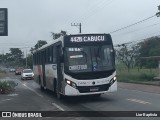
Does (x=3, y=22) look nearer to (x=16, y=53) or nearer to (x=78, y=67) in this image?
(x=78, y=67)

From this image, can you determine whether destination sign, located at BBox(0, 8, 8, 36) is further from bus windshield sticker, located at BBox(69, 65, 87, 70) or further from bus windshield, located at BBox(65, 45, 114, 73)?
bus windshield sticker, located at BBox(69, 65, 87, 70)

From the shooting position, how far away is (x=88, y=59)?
790 inches

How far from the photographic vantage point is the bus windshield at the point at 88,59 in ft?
65.7

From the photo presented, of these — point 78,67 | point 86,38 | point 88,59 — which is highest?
point 86,38

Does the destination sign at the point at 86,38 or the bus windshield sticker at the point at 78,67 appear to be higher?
the destination sign at the point at 86,38

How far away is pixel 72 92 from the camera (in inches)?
779

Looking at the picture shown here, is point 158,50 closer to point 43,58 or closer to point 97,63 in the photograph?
point 43,58

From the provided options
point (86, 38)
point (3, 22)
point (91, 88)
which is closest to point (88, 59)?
point (86, 38)

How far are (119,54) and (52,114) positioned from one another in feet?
295

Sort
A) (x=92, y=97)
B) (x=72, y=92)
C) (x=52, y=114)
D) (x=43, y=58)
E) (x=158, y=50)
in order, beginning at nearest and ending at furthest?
(x=52, y=114) → (x=72, y=92) → (x=92, y=97) → (x=43, y=58) → (x=158, y=50)

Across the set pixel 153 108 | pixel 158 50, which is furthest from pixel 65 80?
pixel 158 50

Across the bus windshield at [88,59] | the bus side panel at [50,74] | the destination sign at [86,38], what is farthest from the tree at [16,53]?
the bus windshield at [88,59]

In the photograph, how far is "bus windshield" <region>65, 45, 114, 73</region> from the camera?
65.7 feet

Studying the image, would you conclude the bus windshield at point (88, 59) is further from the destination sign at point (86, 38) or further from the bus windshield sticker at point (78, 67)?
the destination sign at point (86, 38)
